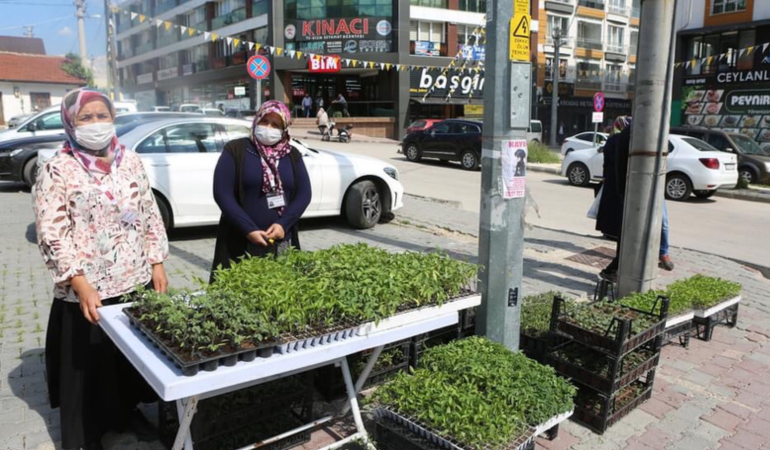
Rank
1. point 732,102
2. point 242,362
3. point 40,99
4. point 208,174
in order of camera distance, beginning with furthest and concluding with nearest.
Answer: point 40,99
point 732,102
point 208,174
point 242,362

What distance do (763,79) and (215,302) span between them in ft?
102

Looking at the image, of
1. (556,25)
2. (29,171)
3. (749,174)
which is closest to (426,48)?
(556,25)

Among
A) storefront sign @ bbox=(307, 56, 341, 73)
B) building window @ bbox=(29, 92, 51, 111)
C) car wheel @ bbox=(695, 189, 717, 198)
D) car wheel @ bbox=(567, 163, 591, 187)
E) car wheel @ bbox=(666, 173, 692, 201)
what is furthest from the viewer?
building window @ bbox=(29, 92, 51, 111)

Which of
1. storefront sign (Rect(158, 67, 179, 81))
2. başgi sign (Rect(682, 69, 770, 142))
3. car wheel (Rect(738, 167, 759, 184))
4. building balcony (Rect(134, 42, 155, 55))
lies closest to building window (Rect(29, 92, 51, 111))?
storefront sign (Rect(158, 67, 179, 81))

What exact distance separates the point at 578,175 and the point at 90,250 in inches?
619

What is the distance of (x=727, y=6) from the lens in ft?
92.2

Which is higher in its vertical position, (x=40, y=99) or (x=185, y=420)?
(x=40, y=99)

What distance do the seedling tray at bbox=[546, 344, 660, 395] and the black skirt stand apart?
2.59 metres

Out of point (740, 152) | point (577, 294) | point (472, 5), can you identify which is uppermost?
point (472, 5)

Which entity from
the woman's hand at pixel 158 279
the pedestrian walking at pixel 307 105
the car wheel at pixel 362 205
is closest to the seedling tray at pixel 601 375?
the woman's hand at pixel 158 279

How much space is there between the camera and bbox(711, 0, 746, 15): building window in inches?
1084

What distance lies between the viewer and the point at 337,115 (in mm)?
34812

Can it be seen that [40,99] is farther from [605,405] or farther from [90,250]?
[605,405]

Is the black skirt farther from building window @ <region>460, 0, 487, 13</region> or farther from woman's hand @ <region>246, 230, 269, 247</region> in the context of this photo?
building window @ <region>460, 0, 487, 13</region>
